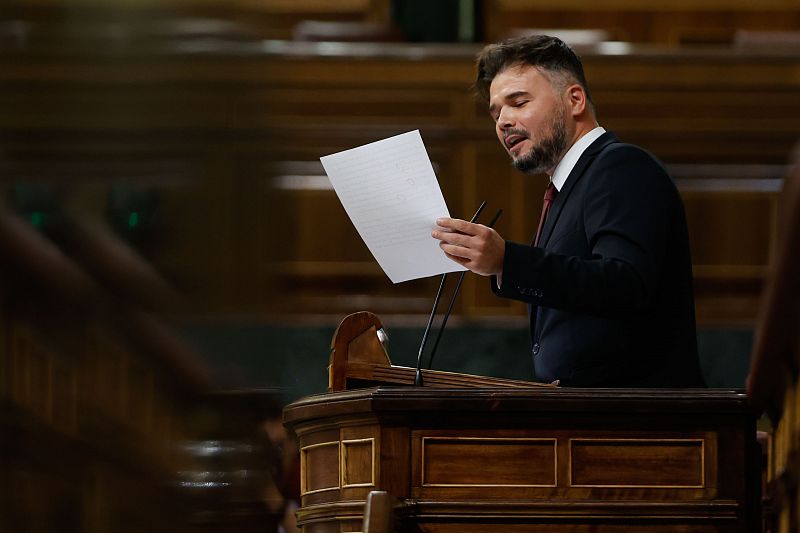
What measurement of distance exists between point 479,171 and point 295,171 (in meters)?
0.69

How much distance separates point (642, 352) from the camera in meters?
1.89

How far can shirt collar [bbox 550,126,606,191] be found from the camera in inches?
83.7

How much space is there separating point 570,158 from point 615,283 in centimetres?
41

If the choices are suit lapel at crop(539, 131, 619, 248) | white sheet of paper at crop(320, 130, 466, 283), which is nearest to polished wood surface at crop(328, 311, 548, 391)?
white sheet of paper at crop(320, 130, 466, 283)

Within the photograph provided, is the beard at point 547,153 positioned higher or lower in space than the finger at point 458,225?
higher

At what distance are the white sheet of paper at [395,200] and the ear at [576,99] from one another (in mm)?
516

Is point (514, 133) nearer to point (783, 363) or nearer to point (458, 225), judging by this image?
point (458, 225)

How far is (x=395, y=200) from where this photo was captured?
1761 millimetres

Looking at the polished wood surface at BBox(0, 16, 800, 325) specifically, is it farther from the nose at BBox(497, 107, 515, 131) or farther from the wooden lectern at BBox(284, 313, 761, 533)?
the wooden lectern at BBox(284, 313, 761, 533)

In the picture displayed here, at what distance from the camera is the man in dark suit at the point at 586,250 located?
1778mm

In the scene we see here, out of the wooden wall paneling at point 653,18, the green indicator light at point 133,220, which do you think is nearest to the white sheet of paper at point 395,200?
the green indicator light at point 133,220

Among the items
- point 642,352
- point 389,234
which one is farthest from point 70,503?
point 642,352

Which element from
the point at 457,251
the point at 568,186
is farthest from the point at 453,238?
the point at 568,186

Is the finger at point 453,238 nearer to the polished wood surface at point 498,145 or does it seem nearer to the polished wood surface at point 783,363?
the polished wood surface at point 783,363
